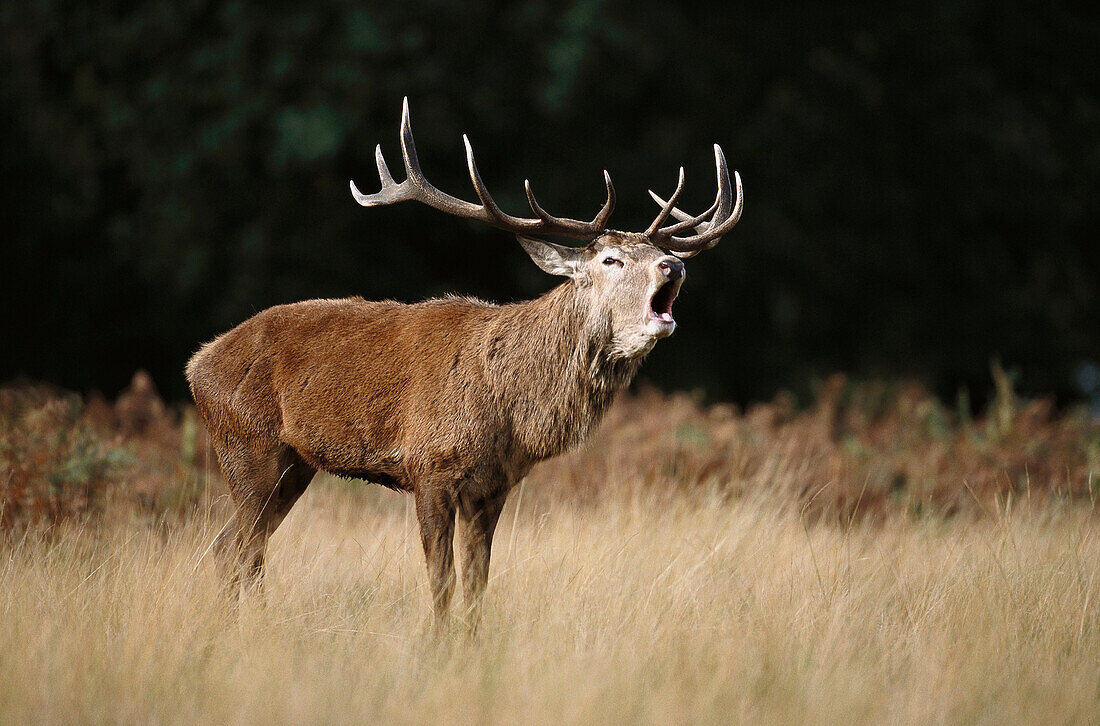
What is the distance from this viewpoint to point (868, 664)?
4480 mm

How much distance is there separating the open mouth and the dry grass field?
0.73 m

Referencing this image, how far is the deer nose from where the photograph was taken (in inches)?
192

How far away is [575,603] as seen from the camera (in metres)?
4.98

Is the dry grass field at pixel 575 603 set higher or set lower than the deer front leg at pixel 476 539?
lower

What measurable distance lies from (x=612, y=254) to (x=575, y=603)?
1.49 m

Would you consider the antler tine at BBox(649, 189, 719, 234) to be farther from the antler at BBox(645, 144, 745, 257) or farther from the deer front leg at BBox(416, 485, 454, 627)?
the deer front leg at BBox(416, 485, 454, 627)

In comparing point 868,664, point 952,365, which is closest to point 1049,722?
point 868,664

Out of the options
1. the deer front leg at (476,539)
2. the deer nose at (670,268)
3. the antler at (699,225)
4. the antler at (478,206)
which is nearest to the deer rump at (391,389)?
the deer front leg at (476,539)

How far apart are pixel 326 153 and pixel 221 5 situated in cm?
269

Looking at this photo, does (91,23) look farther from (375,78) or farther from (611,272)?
(611,272)

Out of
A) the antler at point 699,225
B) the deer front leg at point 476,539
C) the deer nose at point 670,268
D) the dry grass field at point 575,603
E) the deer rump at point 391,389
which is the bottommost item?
the dry grass field at point 575,603

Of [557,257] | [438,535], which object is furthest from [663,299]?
[438,535]

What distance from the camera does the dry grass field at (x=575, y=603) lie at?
3922 millimetres

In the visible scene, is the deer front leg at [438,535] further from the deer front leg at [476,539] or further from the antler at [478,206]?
the antler at [478,206]
